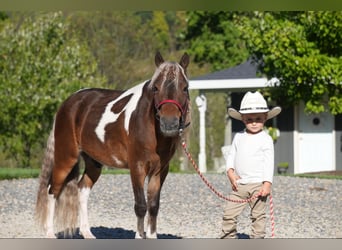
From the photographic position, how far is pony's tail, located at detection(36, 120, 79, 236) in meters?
7.94

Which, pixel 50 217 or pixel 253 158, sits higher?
pixel 253 158

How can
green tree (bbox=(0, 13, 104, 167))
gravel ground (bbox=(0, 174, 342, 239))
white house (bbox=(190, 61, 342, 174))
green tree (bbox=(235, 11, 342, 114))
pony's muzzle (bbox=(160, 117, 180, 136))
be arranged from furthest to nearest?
green tree (bbox=(0, 13, 104, 167)) < white house (bbox=(190, 61, 342, 174)) < green tree (bbox=(235, 11, 342, 114)) < gravel ground (bbox=(0, 174, 342, 239)) < pony's muzzle (bbox=(160, 117, 180, 136))

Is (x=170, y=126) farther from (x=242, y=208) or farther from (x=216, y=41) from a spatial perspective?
(x=216, y=41)

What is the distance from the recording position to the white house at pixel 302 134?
2239cm

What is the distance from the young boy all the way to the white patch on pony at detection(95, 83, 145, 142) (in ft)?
4.57

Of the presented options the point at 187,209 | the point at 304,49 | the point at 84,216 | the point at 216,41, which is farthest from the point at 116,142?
the point at 216,41

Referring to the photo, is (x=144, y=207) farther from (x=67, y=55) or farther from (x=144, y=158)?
(x=67, y=55)

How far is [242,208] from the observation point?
235 inches

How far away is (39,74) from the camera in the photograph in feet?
82.6

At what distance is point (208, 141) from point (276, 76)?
36.7 feet

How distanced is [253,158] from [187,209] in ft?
18.8

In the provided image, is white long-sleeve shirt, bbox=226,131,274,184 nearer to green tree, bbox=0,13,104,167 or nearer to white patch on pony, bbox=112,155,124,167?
white patch on pony, bbox=112,155,124,167

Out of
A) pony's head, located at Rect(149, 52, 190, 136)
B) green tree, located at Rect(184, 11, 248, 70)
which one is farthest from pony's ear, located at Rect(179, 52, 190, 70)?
green tree, located at Rect(184, 11, 248, 70)
